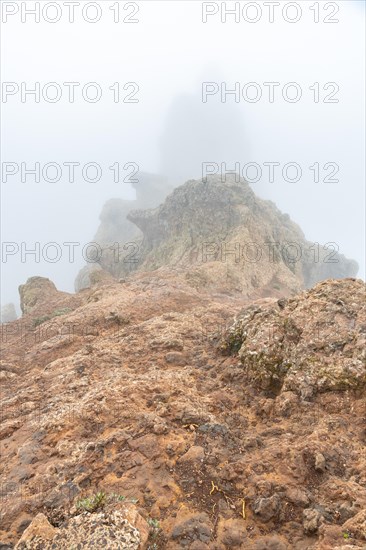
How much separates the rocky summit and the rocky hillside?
57.7 feet

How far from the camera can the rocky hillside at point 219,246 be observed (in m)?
38.2

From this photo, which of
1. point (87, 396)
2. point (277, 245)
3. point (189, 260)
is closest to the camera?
point (87, 396)

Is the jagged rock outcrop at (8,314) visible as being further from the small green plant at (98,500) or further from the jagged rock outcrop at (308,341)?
the small green plant at (98,500)

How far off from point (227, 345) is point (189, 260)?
32.4 metres

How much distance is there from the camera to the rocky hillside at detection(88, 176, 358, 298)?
38156mm

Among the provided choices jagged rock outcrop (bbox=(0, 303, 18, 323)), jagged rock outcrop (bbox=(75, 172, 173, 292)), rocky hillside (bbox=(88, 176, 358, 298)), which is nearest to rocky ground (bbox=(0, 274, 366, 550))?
rocky hillside (bbox=(88, 176, 358, 298))

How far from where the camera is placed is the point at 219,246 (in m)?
44.0

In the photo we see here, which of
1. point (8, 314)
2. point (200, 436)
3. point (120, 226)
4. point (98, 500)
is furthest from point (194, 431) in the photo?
point (120, 226)

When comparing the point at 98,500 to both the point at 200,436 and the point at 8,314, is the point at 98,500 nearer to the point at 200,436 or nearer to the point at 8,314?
the point at 200,436

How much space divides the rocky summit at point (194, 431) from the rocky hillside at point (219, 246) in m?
17.6

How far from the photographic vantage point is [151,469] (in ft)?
25.9

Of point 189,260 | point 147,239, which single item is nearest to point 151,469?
point 189,260

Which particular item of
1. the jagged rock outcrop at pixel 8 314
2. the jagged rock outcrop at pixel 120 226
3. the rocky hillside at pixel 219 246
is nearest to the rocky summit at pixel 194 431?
the rocky hillside at pixel 219 246

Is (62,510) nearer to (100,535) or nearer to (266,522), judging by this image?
(100,535)
